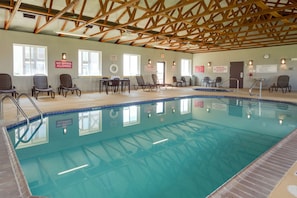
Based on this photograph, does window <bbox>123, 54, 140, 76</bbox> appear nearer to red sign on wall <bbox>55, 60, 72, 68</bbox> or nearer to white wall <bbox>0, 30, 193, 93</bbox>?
white wall <bbox>0, 30, 193, 93</bbox>

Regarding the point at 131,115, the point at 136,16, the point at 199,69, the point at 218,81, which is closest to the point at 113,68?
the point at 136,16

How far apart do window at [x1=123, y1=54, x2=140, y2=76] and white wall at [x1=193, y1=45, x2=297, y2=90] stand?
5.44 m

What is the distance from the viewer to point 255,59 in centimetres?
1349

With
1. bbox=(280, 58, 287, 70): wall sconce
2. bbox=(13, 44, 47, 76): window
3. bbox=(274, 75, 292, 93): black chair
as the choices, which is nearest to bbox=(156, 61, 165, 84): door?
bbox=(274, 75, 292, 93): black chair

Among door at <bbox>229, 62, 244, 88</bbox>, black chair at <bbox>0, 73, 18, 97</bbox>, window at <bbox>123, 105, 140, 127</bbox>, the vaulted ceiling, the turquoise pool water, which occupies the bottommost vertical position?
the turquoise pool water

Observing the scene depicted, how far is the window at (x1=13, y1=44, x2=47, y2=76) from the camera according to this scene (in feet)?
29.8

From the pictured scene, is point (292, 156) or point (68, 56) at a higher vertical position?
point (68, 56)

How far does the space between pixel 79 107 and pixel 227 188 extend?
506cm

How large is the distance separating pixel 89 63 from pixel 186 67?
7.96 metres

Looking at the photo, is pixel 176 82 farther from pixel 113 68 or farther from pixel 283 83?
pixel 283 83

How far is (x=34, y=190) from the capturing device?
232cm

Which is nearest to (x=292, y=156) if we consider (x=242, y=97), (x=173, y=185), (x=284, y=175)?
(x=284, y=175)

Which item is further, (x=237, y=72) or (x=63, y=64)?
(x=237, y=72)

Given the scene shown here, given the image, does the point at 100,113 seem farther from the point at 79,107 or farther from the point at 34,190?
the point at 34,190
